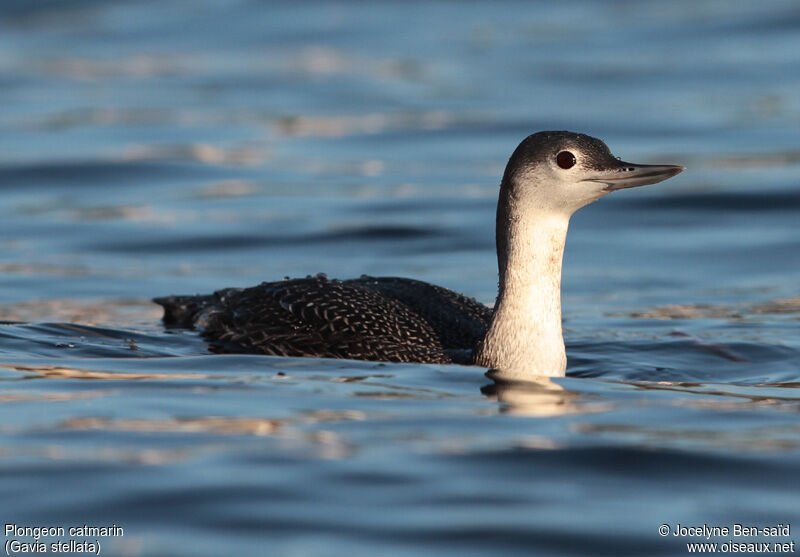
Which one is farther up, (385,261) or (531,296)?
(385,261)

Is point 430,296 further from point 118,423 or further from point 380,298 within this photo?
point 118,423

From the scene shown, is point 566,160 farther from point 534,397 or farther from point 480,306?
point 480,306

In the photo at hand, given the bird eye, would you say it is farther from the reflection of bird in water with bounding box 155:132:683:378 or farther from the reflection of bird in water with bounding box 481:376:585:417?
the reflection of bird in water with bounding box 481:376:585:417

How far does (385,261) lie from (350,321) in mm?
3569

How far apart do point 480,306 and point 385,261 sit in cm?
294

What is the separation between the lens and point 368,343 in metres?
7.27

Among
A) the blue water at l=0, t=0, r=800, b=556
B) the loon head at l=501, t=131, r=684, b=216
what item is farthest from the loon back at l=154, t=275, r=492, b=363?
the loon head at l=501, t=131, r=684, b=216

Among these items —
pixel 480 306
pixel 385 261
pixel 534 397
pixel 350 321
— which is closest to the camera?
pixel 534 397

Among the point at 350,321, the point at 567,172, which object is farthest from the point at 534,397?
the point at 350,321

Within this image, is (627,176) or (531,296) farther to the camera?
(531,296)

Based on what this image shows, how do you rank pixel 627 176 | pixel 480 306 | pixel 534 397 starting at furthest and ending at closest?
pixel 480 306 < pixel 627 176 < pixel 534 397

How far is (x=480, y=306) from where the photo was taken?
803cm

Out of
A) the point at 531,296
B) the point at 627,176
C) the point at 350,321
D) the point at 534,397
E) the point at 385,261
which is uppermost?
the point at 627,176

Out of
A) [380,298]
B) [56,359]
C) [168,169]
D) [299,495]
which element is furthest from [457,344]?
[168,169]
